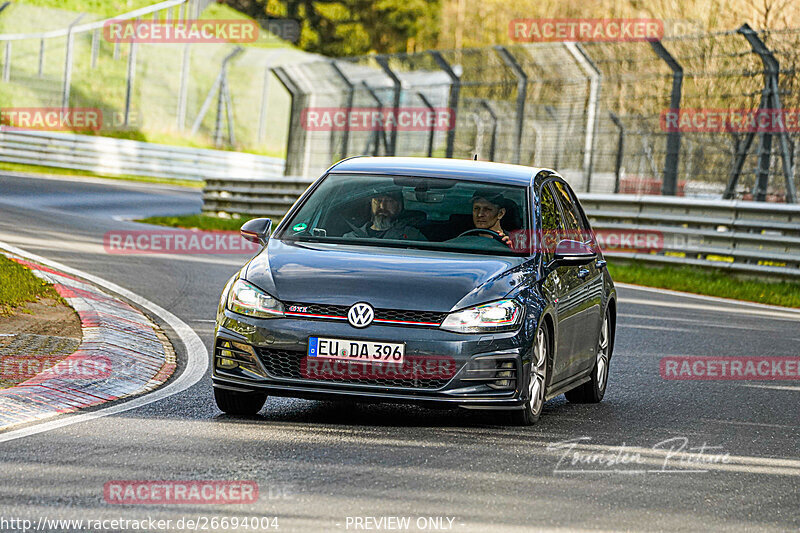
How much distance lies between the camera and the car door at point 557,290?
827 centimetres

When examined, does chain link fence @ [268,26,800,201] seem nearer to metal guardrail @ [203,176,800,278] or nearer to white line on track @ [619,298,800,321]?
metal guardrail @ [203,176,800,278]

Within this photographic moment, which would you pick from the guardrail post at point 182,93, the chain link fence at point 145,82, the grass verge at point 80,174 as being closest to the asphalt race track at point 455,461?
the grass verge at point 80,174

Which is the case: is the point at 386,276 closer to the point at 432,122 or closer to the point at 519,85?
the point at 519,85

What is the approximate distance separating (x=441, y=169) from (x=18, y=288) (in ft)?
14.5

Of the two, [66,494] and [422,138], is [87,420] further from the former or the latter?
[422,138]

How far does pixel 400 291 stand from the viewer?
24.6 feet

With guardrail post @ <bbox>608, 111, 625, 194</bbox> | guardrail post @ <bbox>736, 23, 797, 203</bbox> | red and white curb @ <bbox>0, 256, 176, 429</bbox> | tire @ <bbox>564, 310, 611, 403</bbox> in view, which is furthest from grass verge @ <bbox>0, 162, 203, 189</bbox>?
tire @ <bbox>564, 310, 611, 403</bbox>

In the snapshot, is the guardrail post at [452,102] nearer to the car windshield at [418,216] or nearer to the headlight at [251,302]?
the car windshield at [418,216]

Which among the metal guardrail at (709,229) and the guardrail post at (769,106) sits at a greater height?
the guardrail post at (769,106)

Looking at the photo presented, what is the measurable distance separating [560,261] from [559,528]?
2.98 meters

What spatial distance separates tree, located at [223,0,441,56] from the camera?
8256 cm

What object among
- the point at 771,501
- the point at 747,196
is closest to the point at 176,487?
the point at 771,501

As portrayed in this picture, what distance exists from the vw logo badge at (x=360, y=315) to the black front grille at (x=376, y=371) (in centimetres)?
20

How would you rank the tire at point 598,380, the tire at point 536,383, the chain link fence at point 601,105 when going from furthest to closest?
1. the chain link fence at point 601,105
2. the tire at point 598,380
3. the tire at point 536,383
